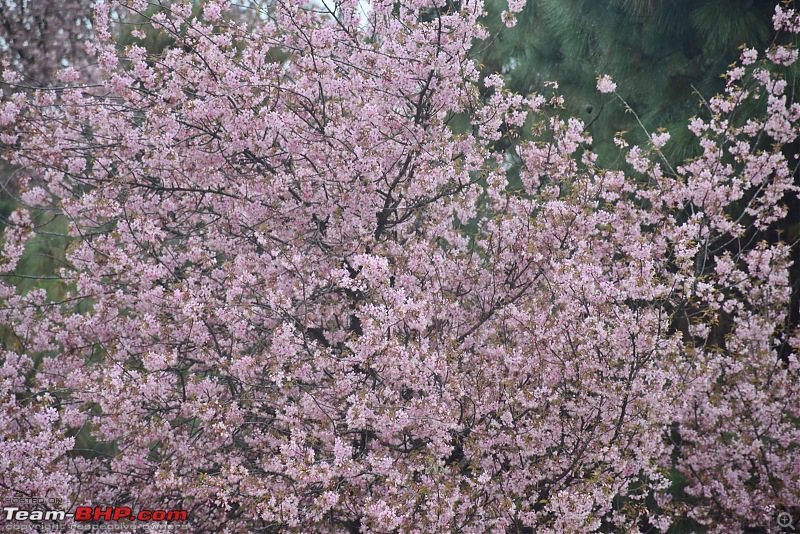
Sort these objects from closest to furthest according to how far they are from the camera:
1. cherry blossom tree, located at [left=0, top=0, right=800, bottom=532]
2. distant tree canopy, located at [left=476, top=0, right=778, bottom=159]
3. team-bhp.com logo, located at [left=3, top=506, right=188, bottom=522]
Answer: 1. cherry blossom tree, located at [left=0, top=0, right=800, bottom=532]
2. team-bhp.com logo, located at [left=3, top=506, right=188, bottom=522]
3. distant tree canopy, located at [left=476, top=0, right=778, bottom=159]

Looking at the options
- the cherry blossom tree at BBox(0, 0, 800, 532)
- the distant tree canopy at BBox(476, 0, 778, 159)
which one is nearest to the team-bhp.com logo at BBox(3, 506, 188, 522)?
the cherry blossom tree at BBox(0, 0, 800, 532)

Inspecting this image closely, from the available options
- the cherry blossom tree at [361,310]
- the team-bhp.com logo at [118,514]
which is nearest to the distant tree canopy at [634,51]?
the cherry blossom tree at [361,310]

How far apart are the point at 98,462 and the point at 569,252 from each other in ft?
12.8

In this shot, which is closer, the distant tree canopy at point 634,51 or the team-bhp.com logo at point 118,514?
the team-bhp.com logo at point 118,514

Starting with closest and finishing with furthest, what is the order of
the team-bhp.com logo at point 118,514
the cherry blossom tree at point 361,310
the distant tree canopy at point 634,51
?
the cherry blossom tree at point 361,310 < the team-bhp.com logo at point 118,514 < the distant tree canopy at point 634,51

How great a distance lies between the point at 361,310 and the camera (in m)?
4.38

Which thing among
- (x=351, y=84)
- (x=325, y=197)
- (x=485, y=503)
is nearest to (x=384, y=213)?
(x=325, y=197)

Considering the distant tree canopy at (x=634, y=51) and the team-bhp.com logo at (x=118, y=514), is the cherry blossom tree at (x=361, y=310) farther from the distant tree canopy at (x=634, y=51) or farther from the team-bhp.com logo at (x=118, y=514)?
the distant tree canopy at (x=634, y=51)

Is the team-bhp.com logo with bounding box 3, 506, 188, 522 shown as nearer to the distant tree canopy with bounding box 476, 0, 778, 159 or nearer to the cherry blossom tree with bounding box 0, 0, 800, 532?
the cherry blossom tree with bounding box 0, 0, 800, 532

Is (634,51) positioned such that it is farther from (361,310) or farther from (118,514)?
(118,514)

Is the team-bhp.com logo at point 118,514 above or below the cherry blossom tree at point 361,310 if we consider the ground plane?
below

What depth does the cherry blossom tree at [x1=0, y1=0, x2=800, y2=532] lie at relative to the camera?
4387 millimetres

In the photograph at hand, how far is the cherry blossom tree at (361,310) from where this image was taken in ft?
14.4

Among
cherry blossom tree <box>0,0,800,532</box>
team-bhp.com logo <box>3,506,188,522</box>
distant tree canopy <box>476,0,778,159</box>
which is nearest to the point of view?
cherry blossom tree <box>0,0,800,532</box>
